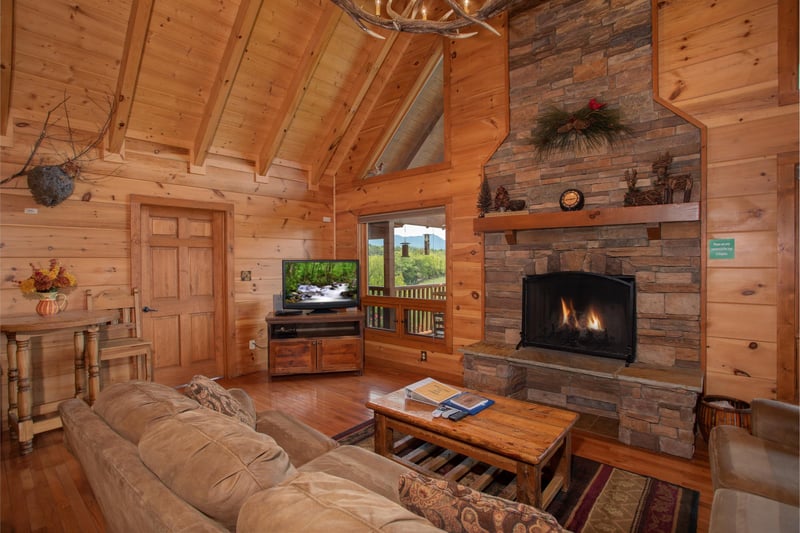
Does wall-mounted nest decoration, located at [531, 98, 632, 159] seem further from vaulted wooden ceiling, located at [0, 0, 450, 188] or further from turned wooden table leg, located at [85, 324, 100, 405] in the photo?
turned wooden table leg, located at [85, 324, 100, 405]

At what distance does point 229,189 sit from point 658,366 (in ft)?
15.3

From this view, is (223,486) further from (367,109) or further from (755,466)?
(367,109)

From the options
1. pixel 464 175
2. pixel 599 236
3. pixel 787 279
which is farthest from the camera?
pixel 464 175

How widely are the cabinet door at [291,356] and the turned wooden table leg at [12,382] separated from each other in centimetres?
211

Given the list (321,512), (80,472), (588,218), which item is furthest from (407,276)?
(321,512)

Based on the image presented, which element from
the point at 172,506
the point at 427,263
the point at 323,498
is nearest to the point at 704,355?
the point at 427,263

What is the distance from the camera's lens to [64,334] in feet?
11.7

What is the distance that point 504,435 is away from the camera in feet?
6.98

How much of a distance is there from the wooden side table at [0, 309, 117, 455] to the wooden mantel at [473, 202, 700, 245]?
3.41m

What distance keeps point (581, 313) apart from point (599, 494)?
1581 mm

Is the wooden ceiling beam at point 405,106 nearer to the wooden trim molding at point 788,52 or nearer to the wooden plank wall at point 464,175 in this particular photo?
the wooden plank wall at point 464,175

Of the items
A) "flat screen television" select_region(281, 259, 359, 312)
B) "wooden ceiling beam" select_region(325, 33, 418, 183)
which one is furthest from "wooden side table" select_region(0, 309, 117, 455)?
"wooden ceiling beam" select_region(325, 33, 418, 183)

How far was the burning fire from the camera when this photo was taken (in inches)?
137

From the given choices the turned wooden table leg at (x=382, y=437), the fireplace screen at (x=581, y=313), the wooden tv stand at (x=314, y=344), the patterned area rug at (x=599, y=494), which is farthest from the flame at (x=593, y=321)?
the wooden tv stand at (x=314, y=344)
